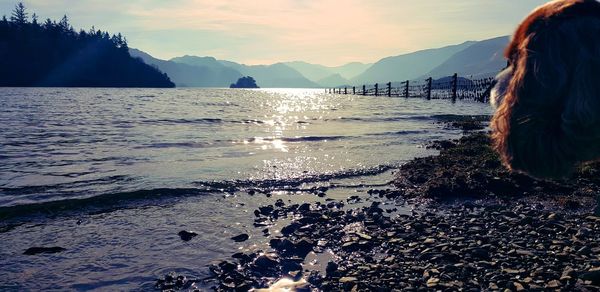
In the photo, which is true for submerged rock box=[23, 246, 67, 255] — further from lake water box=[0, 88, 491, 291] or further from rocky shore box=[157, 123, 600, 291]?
rocky shore box=[157, 123, 600, 291]

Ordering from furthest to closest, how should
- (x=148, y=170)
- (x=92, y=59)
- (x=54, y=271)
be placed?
1. (x=92, y=59)
2. (x=148, y=170)
3. (x=54, y=271)

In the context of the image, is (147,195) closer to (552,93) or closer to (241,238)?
(241,238)

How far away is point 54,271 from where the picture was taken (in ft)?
21.8

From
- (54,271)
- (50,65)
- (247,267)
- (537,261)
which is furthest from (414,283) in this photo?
(50,65)

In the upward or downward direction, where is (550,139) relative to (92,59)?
downward

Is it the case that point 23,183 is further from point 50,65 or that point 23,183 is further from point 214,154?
point 50,65

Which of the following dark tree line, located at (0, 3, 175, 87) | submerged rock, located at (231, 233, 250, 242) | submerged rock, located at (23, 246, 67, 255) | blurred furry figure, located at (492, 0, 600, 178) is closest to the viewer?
blurred furry figure, located at (492, 0, 600, 178)

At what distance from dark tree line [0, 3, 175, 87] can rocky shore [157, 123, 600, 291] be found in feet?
510

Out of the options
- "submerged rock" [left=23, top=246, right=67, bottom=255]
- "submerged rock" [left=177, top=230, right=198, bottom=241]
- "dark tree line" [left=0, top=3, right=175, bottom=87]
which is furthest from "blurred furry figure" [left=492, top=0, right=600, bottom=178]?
"dark tree line" [left=0, top=3, right=175, bottom=87]

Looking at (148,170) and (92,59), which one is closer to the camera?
(148,170)

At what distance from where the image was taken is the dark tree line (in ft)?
458

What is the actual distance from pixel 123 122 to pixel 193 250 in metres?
25.3

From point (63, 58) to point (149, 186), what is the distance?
540ft

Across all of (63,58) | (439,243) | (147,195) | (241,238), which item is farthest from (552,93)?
(63,58)
